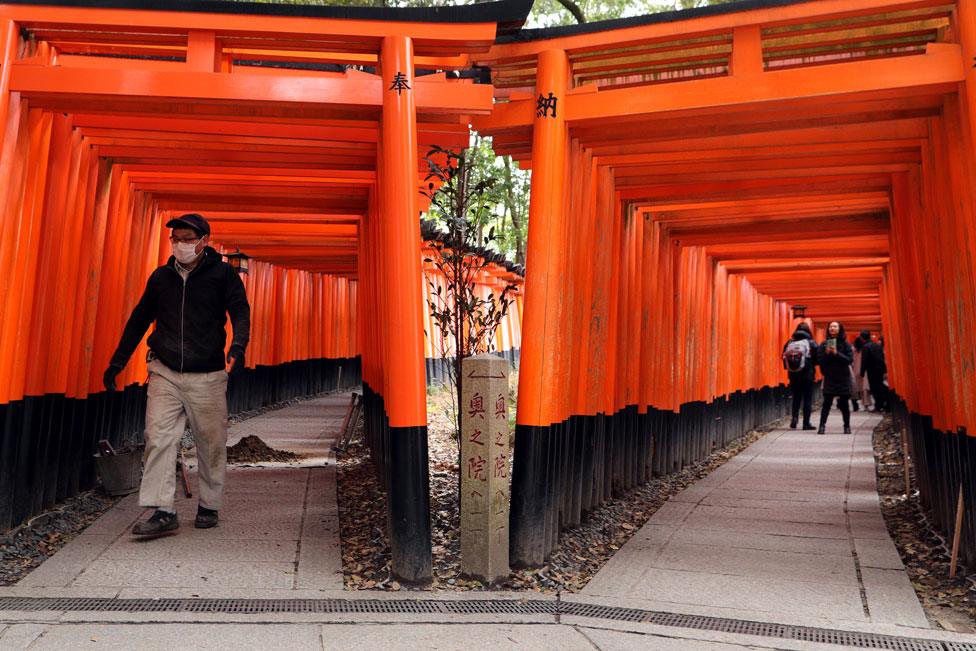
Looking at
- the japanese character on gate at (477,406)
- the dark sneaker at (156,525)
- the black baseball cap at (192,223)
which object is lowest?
the dark sneaker at (156,525)

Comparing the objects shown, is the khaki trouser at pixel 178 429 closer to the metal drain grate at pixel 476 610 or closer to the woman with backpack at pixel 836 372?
the metal drain grate at pixel 476 610

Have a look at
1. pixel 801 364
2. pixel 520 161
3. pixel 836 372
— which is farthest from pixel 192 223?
pixel 836 372

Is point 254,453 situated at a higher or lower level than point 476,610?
higher

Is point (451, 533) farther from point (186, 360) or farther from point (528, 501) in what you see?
point (186, 360)

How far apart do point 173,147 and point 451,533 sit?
3.45 m

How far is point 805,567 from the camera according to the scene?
17.3 feet

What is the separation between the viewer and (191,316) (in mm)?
5457

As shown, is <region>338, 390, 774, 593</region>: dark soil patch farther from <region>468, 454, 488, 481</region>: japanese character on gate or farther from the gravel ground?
the gravel ground

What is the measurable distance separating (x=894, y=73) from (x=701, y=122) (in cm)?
117

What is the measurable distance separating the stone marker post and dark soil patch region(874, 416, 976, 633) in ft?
7.10

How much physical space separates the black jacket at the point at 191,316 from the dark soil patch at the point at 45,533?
1.12 meters

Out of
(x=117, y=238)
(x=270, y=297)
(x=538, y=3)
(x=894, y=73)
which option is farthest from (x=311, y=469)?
(x=538, y=3)

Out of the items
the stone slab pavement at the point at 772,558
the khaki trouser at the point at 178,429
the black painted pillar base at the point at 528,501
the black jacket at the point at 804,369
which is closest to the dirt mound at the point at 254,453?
the khaki trouser at the point at 178,429

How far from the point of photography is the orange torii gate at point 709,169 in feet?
16.1
